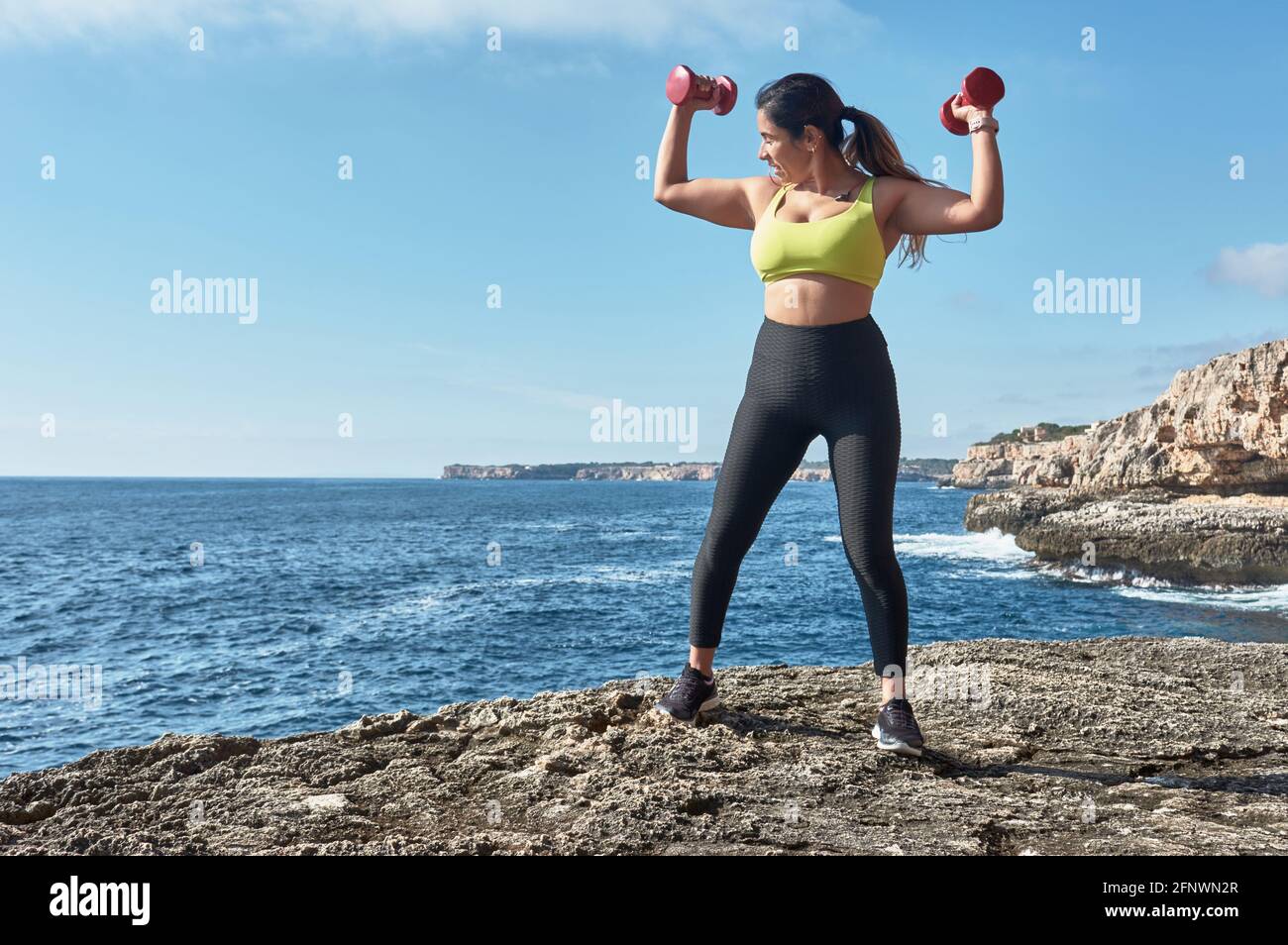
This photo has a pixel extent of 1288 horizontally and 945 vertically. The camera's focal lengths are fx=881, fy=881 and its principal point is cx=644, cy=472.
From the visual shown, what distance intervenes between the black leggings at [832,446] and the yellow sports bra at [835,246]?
7.8 inches

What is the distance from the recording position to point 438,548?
160 ft

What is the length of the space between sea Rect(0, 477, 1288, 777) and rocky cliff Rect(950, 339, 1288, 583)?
5.39 ft

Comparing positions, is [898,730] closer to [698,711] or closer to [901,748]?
[901,748]

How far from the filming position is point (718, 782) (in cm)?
292

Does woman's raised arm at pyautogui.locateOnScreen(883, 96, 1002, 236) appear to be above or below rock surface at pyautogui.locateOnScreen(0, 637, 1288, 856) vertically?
above

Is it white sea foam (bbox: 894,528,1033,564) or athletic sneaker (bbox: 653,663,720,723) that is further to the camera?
white sea foam (bbox: 894,528,1033,564)

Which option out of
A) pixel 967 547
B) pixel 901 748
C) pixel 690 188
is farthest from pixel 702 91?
pixel 967 547

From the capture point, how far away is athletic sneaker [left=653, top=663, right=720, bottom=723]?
3.53 metres

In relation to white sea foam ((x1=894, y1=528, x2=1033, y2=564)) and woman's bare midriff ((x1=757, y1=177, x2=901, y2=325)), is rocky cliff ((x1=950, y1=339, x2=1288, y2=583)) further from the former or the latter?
woman's bare midriff ((x1=757, y1=177, x2=901, y2=325))

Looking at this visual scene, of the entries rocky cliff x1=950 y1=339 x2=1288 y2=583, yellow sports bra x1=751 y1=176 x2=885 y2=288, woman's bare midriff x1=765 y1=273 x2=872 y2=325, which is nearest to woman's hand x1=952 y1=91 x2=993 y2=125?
yellow sports bra x1=751 y1=176 x2=885 y2=288

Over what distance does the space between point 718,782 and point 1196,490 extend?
41.6 m

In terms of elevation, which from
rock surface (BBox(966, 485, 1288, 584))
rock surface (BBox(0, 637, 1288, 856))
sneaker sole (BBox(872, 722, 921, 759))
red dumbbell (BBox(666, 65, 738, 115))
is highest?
red dumbbell (BBox(666, 65, 738, 115))

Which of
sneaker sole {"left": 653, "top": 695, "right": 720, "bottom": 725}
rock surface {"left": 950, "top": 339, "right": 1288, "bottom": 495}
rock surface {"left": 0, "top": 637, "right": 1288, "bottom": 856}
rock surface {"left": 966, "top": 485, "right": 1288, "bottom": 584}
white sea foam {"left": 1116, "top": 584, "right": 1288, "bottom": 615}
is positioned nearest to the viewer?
rock surface {"left": 0, "top": 637, "right": 1288, "bottom": 856}
